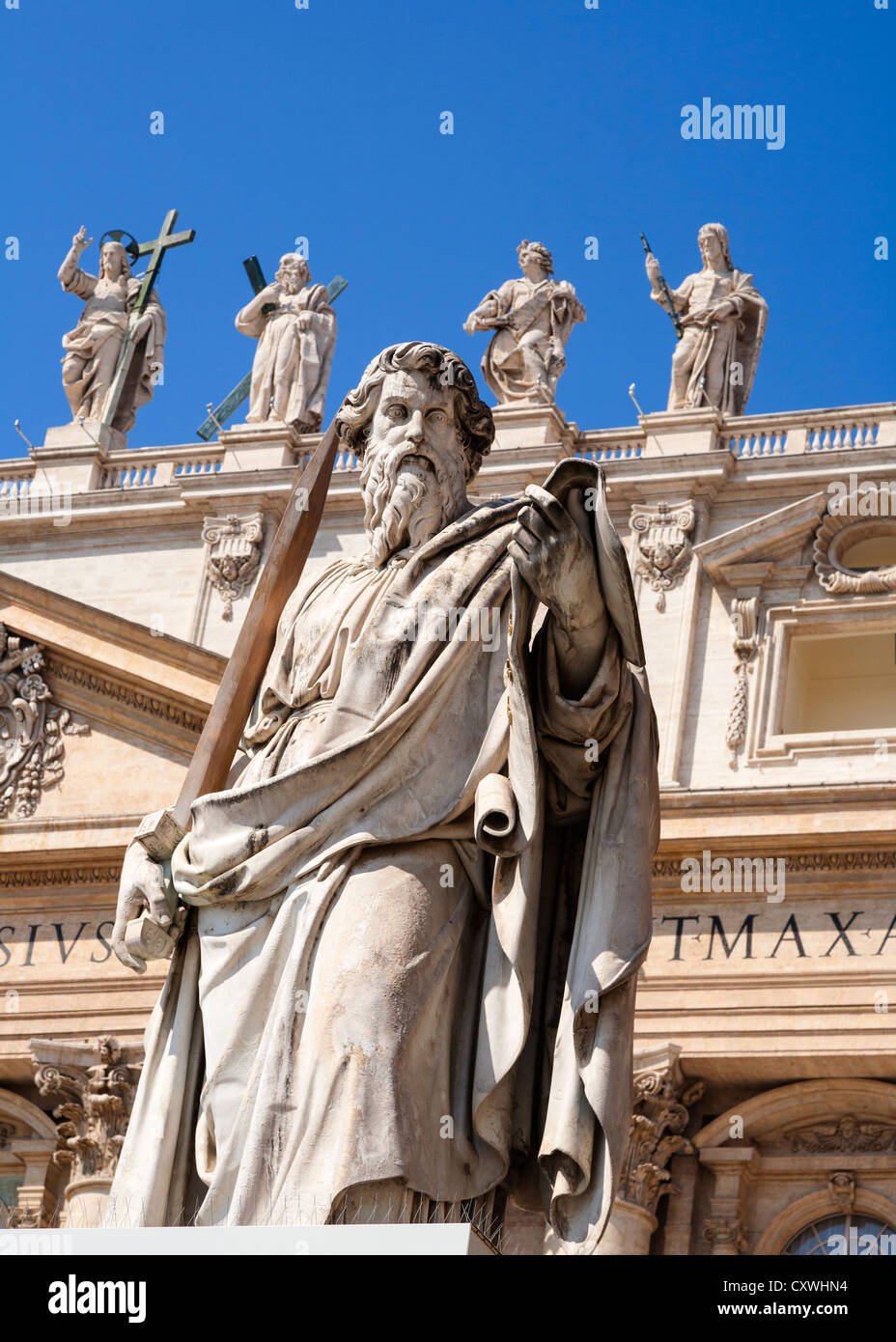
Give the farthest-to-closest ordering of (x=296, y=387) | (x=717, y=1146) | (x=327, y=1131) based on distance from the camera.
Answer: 1. (x=296, y=387)
2. (x=717, y=1146)
3. (x=327, y=1131)

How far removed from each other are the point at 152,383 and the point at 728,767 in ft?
24.1

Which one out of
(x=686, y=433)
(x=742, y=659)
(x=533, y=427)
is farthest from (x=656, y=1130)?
(x=533, y=427)

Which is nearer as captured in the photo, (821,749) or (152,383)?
(821,749)

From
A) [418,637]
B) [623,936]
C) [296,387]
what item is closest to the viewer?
[623,936]

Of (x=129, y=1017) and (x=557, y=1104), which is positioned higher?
(x=129, y=1017)

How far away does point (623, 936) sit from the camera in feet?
13.8

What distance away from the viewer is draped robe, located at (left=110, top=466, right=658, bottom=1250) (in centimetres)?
402

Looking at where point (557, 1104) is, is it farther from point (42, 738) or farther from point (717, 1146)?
point (42, 738)

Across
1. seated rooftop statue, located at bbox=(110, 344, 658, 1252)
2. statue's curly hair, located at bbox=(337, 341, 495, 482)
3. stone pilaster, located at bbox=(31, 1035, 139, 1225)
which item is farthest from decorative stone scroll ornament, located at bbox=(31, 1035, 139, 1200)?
seated rooftop statue, located at bbox=(110, 344, 658, 1252)

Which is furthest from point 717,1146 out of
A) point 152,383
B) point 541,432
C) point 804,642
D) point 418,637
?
point 418,637

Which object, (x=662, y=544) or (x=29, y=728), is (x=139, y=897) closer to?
(x=662, y=544)

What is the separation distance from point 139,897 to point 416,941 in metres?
0.54

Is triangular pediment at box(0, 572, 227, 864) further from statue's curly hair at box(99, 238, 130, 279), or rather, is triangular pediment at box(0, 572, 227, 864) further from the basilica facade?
statue's curly hair at box(99, 238, 130, 279)

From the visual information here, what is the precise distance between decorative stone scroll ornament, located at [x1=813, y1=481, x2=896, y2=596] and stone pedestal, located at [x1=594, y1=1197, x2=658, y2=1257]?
514 cm
